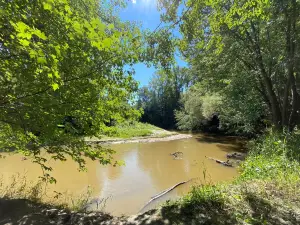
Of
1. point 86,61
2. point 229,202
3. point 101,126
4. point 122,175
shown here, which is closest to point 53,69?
point 86,61

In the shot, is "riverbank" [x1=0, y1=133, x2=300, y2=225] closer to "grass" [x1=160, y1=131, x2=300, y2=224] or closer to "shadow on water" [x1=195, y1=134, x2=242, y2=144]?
"grass" [x1=160, y1=131, x2=300, y2=224]

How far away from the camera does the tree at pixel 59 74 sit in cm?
211

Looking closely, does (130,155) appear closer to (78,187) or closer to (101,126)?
(78,187)

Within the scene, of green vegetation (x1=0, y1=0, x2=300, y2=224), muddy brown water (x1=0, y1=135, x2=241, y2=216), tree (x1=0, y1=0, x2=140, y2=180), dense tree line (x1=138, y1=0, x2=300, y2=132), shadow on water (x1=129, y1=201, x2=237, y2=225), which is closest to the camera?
tree (x1=0, y1=0, x2=140, y2=180)

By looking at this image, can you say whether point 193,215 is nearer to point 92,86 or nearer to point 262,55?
point 92,86

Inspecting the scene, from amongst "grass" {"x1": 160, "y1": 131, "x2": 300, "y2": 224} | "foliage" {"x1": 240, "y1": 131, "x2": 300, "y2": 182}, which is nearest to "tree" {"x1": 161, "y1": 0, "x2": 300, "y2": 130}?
"foliage" {"x1": 240, "y1": 131, "x2": 300, "y2": 182}

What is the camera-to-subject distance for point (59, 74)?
2523mm

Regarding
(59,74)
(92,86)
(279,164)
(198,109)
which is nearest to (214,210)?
(92,86)

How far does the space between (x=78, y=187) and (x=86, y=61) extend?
19.1 ft

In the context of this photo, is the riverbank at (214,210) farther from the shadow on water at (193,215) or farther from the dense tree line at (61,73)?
the dense tree line at (61,73)

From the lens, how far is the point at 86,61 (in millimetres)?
2779

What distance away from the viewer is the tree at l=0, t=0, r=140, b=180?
2.11 meters

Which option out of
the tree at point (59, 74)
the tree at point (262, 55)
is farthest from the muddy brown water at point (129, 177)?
the tree at point (262, 55)

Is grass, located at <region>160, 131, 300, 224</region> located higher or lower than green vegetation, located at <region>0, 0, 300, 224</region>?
lower
